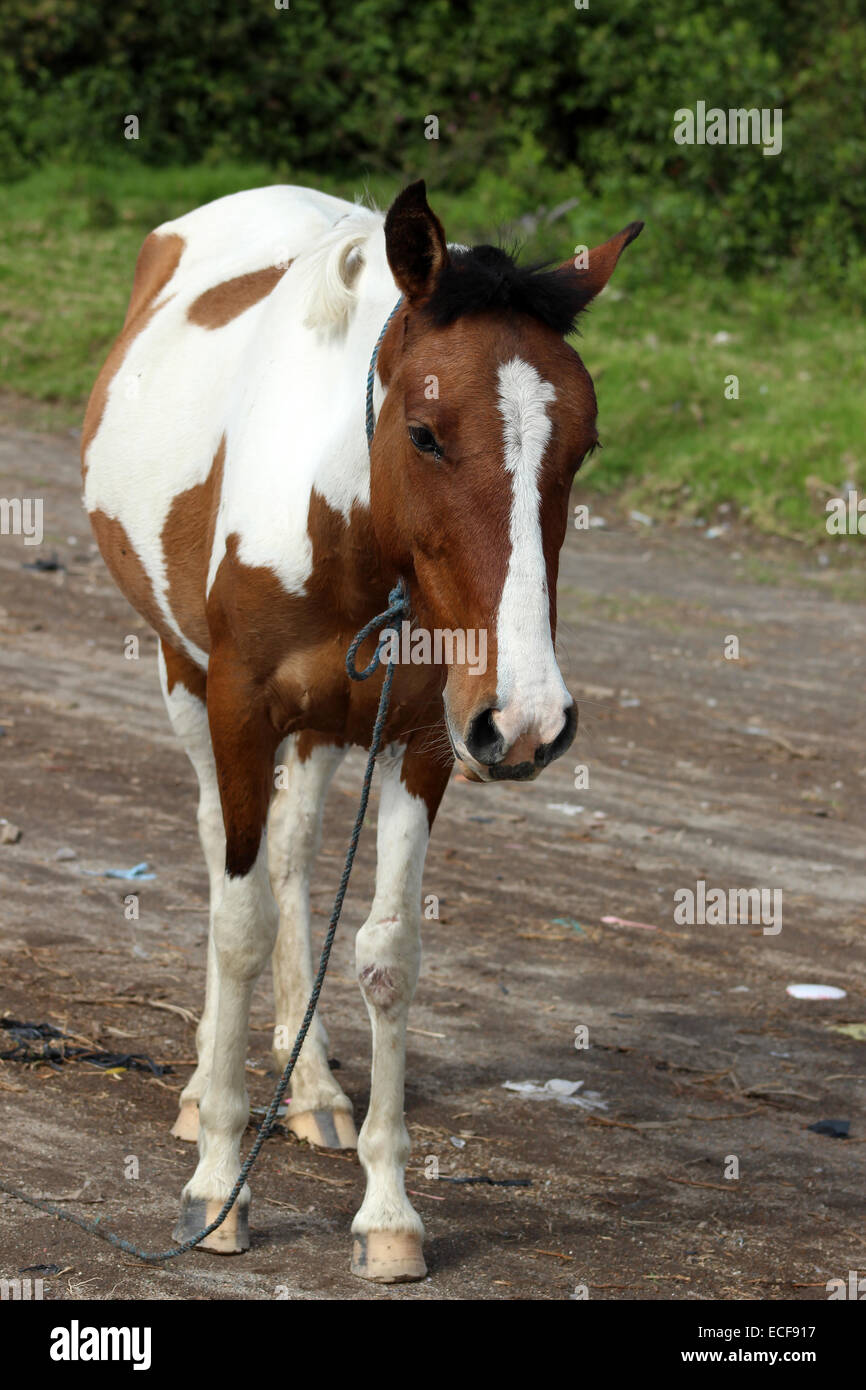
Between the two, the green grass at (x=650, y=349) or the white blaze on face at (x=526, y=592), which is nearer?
the white blaze on face at (x=526, y=592)

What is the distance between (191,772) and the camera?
761cm

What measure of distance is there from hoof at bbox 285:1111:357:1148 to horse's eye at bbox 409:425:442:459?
2.16 meters

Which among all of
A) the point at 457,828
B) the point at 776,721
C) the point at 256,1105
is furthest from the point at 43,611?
the point at 256,1105

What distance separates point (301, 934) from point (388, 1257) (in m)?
1.31

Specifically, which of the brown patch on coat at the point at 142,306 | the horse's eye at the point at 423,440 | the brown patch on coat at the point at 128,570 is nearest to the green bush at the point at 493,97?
the brown patch on coat at the point at 142,306

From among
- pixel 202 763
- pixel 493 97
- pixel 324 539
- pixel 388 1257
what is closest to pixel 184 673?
pixel 202 763

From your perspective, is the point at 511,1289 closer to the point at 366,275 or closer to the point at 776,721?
the point at 366,275

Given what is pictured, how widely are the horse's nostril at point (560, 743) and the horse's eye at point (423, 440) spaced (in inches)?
23.3

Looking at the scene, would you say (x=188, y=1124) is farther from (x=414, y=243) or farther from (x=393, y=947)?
(x=414, y=243)

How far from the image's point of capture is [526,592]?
3.09 metres

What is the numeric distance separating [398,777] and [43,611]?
19.9 ft

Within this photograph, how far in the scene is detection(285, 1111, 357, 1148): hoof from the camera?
462 centimetres

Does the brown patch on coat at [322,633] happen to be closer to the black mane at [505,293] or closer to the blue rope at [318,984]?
the blue rope at [318,984]

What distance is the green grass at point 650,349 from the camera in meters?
12.5
